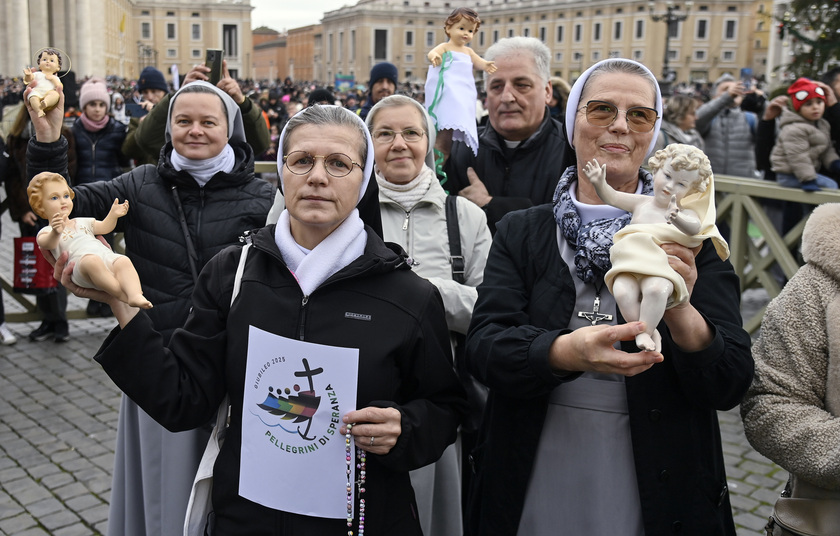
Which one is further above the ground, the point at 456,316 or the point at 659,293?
the point at 659,293

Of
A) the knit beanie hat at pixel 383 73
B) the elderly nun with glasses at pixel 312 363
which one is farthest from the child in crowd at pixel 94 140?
the elderly nun with glasses at pixel 312 363

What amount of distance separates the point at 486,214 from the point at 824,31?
9.98 m

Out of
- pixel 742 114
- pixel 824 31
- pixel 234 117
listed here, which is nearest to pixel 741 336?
pixel 234 117

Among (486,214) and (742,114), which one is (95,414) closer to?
(486,214)

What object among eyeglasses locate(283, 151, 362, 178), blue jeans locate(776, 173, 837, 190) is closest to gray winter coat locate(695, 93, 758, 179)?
blue jeans locate(776, 173, 837, 190)

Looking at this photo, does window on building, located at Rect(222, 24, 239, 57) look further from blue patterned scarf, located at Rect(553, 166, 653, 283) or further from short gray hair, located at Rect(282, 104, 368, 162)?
blue patterned scarf, located at Rect(553, 166, 653, 283)

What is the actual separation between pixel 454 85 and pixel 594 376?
2303mm

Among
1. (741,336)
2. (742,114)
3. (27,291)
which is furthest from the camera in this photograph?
(742,114)

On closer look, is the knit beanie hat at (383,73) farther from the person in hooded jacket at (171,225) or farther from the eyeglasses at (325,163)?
the eyeglasses at (325,163)

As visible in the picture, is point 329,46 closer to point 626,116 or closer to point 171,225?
point 171,225

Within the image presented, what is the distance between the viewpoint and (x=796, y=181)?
658 centimetres

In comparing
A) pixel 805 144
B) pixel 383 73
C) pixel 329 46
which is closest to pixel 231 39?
pixel 329 46

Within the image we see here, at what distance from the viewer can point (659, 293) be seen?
163cm

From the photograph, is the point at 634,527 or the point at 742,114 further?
the point at 742,114
